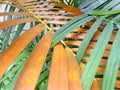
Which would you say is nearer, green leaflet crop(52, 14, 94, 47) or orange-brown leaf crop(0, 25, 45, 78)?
orange-brown leaf crop(0, 25, 45, 78)

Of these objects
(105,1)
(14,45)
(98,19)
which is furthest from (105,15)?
(14,45)

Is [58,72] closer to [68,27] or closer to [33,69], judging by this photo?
[33,69]

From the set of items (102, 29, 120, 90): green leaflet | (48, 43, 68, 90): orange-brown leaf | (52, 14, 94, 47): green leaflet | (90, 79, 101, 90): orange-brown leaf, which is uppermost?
(52, 14, 94, 47): green leaflet

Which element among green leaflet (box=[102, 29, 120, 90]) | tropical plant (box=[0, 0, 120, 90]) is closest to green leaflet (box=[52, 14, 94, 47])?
tropical plant (box=[0, 0, 120, 90])

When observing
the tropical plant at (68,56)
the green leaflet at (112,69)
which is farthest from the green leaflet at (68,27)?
the green leaflet at (112,69)

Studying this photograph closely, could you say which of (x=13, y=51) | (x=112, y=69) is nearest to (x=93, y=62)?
(x=112, y=69)

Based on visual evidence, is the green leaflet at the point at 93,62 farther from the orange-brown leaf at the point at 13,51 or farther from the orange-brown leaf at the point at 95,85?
the orange-brown leaf at the point at 13,51

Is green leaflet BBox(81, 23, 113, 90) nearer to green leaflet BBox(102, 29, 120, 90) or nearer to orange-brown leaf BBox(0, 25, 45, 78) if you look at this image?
green leaflet BBox(102, 29, 120, 90)

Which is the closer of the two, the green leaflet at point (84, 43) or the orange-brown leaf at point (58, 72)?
the orange-brown leaf at point (58, 72)
